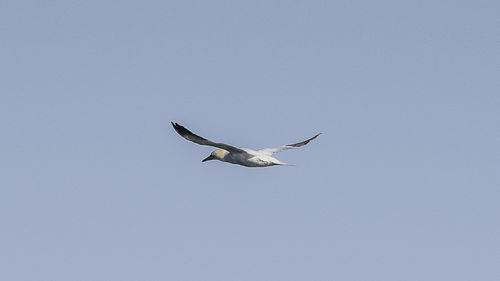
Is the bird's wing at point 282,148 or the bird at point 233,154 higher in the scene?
the bird's wing at point 282,148

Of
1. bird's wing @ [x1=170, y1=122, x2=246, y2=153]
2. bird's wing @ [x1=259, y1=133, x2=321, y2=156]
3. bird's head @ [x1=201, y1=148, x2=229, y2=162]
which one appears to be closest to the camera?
bird's wing @ [x1=170, y1=122, x2=246, y2=153]

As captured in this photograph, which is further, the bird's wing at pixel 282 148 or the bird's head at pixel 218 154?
the bird's wing at pixel 282 148

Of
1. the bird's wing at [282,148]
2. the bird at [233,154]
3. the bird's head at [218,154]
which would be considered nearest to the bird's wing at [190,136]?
the bird at [233,154]

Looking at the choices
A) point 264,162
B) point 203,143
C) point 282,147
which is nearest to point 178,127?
point 203,143

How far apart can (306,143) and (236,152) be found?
13731 mm

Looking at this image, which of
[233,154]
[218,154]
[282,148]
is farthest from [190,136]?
[282,148]

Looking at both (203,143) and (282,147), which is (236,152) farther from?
(282,147)

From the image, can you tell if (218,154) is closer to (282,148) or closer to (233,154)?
(233,154)

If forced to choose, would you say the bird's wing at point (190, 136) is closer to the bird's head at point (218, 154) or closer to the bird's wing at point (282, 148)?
the bird's head at point (218, 154)

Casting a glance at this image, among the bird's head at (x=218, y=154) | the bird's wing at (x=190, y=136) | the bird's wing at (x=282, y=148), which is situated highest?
the bird's wing at (x=282, y=148)

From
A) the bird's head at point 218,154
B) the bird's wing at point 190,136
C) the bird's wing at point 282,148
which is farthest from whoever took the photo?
the bird's wing at point 282,148

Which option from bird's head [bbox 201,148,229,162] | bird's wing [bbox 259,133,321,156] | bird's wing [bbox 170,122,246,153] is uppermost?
bird's wing [bbox 259,133,321,156]

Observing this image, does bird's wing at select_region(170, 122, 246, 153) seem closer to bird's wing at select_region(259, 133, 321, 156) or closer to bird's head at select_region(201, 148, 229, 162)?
bird's head at select_region(201, 148, 229, 162)

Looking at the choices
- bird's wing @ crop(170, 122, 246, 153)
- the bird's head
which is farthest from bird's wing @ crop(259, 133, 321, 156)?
bird's wing @ crop(170, 122, 246, 153)
